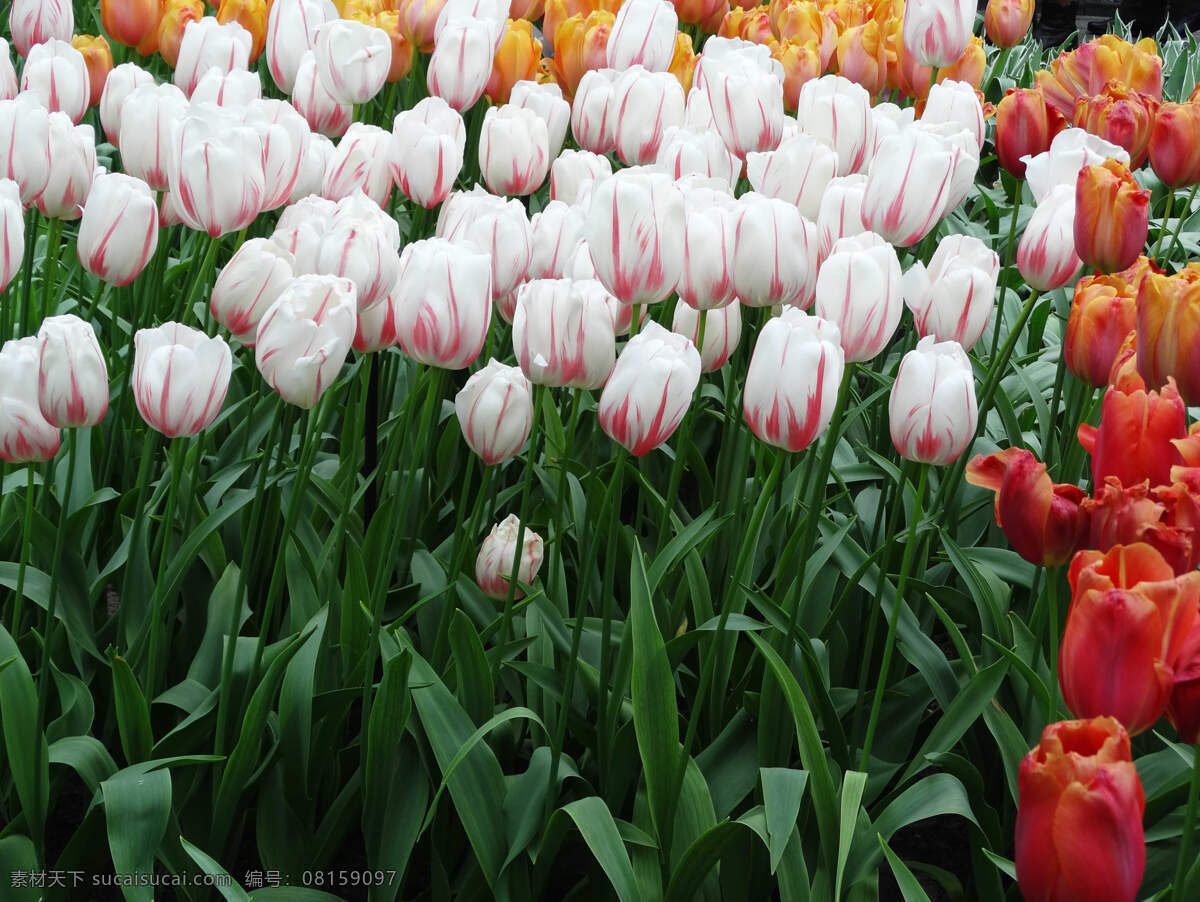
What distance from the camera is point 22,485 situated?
1911 mm

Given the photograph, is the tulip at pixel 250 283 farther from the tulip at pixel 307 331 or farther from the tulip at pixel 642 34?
the tulip at pixel 642 34

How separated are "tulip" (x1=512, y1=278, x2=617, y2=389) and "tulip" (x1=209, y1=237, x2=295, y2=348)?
29cm

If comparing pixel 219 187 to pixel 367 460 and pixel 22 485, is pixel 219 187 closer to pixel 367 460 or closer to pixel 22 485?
pixel 367 460

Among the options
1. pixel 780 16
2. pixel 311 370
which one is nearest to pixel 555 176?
pixel 311 370

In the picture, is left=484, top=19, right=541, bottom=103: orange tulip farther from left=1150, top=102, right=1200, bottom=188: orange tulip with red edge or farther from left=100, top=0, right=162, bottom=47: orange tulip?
left=1150, top=102, right=1200, bottom=188: orange tulip with red edge

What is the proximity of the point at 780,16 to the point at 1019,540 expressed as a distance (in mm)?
2057

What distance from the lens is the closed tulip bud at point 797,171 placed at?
174 cm

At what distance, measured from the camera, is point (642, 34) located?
2.31m

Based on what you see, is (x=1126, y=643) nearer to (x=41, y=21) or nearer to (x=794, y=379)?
(x=794, y=379)

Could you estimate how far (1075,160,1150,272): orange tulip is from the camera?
5.32 ft

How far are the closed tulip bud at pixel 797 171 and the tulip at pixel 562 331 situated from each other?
17.7 inches

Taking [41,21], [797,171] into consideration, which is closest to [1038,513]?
[797,171]

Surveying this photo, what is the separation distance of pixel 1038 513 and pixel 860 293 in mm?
345

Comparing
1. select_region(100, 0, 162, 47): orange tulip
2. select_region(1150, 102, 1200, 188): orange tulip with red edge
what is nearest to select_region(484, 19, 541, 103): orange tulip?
select_region(100, 0, 162, 47): orange tulip
